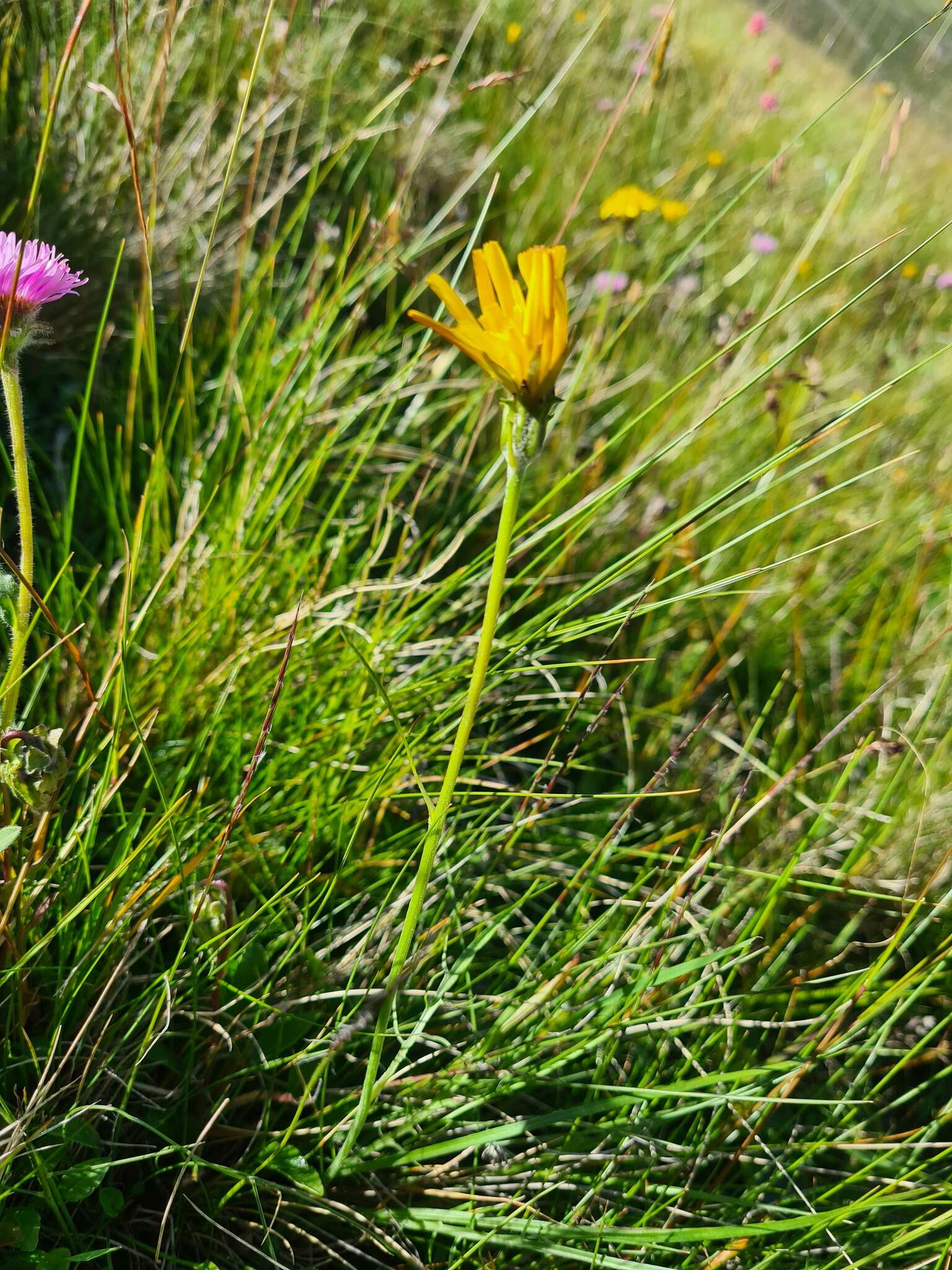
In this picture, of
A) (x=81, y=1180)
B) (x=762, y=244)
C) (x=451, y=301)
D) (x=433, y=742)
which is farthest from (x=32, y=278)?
(x=762, y=244)

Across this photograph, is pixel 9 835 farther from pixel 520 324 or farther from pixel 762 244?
pixel 762 244

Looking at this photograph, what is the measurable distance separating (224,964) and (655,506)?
3.23ft

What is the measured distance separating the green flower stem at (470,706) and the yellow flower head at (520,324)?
0.02 metres

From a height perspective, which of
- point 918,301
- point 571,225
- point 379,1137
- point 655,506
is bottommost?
point 379,1137

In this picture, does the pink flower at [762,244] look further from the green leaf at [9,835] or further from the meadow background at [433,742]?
the green leaf at [9,835]

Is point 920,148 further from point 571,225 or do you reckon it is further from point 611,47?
point 571,225

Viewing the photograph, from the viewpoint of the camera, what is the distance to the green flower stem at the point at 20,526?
0.68m

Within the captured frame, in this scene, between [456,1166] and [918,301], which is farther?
[918,301]

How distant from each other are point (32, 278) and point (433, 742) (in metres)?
0.61

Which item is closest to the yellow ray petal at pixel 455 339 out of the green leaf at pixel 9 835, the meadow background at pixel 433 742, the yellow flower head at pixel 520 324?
the yellow flower head at pixel 520 324

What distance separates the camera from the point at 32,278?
688 millimetres

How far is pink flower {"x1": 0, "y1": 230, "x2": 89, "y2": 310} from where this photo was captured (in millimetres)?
676

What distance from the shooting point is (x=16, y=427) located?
68cm

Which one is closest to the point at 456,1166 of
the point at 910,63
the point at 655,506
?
the point at 655,506
